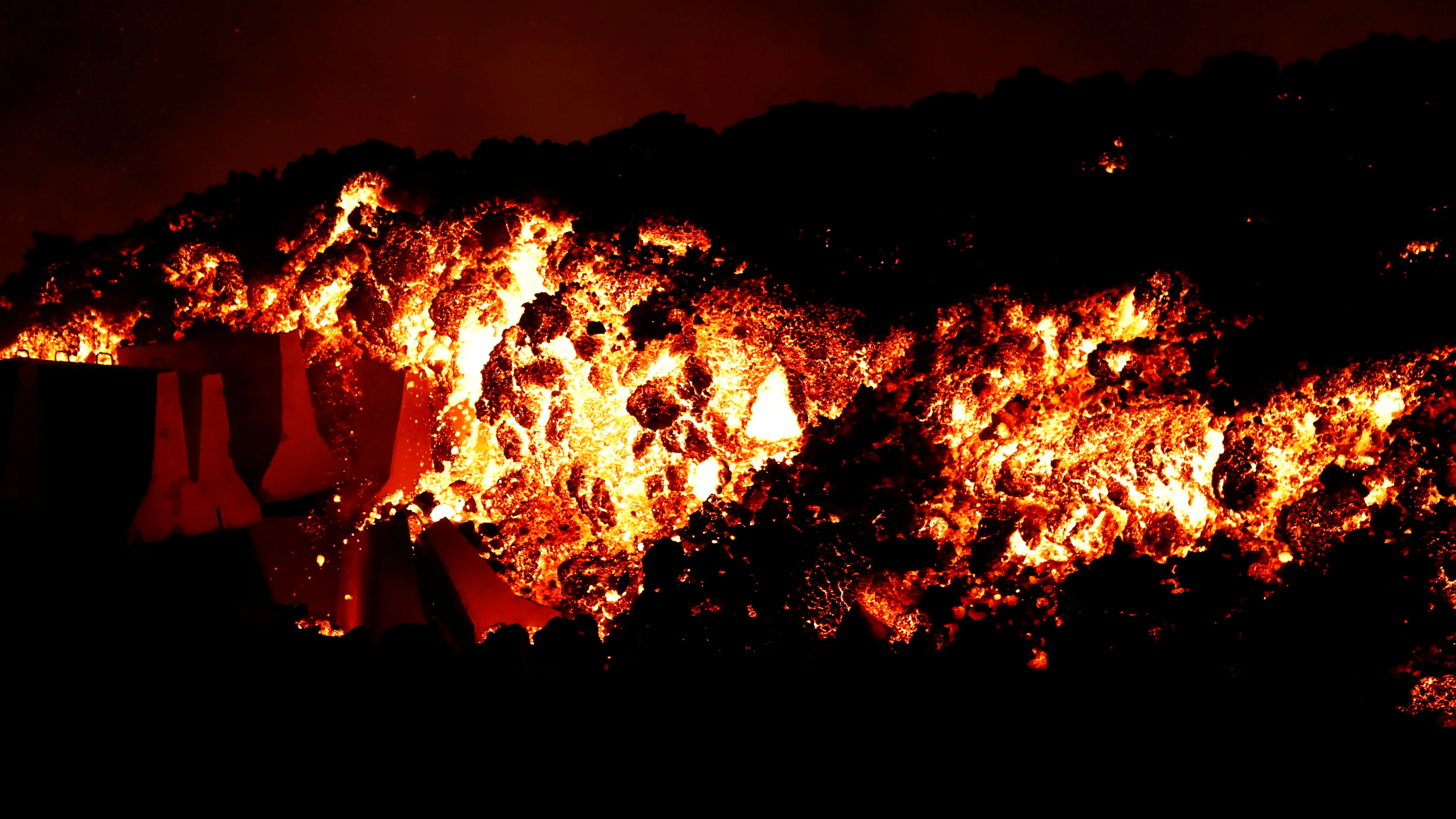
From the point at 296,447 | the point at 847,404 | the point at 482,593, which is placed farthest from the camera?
the point at 296,447

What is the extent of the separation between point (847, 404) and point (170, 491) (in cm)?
203

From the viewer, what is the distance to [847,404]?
2.41 metres

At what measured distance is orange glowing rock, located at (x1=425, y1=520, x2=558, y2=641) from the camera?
2.55m

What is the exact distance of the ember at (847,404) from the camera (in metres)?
2.03

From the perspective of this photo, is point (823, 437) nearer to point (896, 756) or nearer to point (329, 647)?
point (896, 756)

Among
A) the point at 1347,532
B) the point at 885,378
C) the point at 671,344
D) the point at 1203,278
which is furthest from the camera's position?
the point at 671,344

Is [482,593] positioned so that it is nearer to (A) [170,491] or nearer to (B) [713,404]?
(B) [713,404]

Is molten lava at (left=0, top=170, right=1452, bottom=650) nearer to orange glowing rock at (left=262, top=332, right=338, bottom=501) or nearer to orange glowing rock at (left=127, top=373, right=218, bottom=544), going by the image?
orange glowing rock at (left=262, top=332, right=338, bottom=501)

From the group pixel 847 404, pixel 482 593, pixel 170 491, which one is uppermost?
pixel 847 404

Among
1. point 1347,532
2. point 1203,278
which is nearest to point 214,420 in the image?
point 1203,278

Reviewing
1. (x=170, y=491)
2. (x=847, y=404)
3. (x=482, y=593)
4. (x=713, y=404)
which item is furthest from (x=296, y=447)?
(x=847, y=404)

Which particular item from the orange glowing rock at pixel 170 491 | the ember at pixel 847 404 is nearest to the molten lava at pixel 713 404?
the ember at pixel 847 404

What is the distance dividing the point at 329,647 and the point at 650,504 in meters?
0.94

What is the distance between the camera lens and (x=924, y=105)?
8.21 feet
